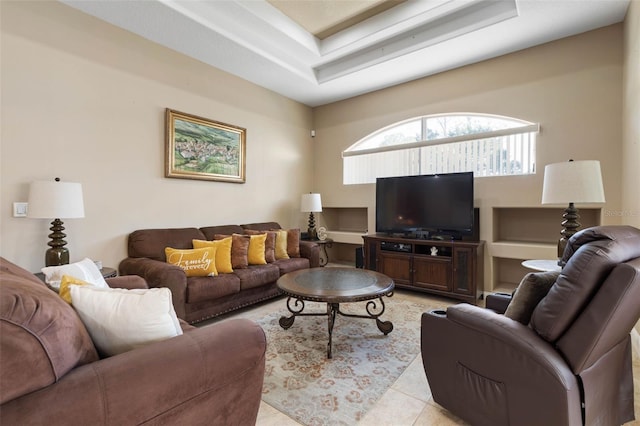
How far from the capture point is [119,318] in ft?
3.68

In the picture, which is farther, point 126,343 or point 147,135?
point 147,135

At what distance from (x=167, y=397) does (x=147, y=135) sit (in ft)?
10.3

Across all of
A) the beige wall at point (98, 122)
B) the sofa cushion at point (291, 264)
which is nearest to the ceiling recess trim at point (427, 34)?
the beige wall at point (98, 122)

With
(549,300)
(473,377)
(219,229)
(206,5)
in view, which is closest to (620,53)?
(549,300)

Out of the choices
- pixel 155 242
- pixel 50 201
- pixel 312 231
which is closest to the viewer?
pixel 50 201

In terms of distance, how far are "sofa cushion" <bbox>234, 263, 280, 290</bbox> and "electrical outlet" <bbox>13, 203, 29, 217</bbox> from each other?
1.87 m

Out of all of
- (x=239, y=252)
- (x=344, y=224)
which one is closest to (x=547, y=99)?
(x=344, y=224)

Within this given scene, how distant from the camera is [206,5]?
118 inches

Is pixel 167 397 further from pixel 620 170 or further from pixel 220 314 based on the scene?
pixel 620 170

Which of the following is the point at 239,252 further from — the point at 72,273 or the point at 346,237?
the point at 346,237

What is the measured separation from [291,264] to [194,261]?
1193 mm

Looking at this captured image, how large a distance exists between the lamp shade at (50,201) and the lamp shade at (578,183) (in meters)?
4.03

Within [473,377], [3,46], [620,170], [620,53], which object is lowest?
[473,377]

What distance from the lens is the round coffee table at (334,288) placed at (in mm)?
2297
